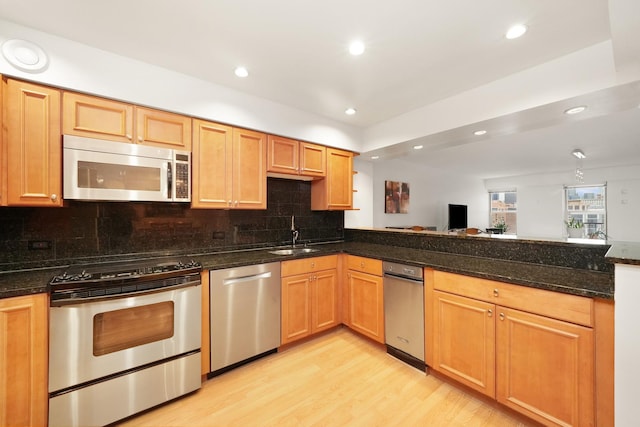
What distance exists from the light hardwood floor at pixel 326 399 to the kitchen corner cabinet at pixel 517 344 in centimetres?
21

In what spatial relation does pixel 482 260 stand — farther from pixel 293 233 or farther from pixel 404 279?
pixel 293 233

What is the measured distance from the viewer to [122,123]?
191 centimetres

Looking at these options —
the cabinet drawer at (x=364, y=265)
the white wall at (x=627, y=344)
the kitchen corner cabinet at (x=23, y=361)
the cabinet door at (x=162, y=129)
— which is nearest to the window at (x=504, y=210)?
the cabinet drawer at (x=364, y=265)

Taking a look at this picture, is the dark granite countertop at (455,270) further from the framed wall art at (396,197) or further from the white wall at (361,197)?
the framed wall art at (396,197)

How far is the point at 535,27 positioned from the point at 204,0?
1.92 metres

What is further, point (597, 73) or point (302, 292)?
point (302, 292)

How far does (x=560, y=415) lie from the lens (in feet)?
4.81

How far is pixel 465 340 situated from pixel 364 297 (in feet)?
3.25

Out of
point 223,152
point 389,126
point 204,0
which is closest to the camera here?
point 204,0

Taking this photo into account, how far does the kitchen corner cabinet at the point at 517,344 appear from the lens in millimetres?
1409

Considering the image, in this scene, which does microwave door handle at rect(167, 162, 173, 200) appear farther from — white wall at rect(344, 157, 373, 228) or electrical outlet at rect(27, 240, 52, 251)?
white wall at rect(344, 157, 373, 228)

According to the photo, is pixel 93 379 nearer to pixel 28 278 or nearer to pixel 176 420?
pixel 176 420

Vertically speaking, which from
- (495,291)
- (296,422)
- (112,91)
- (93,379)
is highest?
(112,91)

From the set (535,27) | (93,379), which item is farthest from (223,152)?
(535,27)
